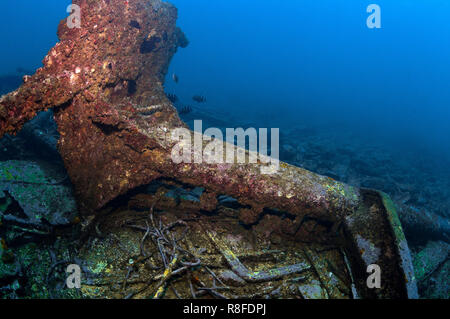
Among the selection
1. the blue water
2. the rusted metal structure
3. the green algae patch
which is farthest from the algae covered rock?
the blue water

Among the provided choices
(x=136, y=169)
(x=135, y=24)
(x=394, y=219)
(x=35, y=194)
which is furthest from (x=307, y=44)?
(x=35, y=194)

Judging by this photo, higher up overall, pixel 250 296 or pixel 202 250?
pixel 202 250

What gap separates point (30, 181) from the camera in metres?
3.19

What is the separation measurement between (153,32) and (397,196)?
879 cm

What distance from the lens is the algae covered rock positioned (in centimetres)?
290

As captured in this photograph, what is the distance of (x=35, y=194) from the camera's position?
10.1ft

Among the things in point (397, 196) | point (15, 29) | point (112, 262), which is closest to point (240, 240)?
point (112, 262)

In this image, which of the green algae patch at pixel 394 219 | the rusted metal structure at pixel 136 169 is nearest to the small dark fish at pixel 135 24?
the rusted metal structure at pixel 136 169

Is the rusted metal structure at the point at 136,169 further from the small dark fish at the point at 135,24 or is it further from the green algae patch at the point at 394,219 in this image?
the small dark fish at the point at 135,24

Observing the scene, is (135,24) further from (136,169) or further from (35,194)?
(35,194)

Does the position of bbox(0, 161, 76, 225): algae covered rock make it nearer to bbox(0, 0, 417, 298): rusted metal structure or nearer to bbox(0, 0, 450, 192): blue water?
bbox(0, 0, 417, 298): rusted metal structure

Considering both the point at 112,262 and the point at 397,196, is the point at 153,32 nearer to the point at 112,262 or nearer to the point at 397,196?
the point at 112,262

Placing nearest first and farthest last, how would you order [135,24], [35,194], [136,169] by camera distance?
[35,194]
[136,169]
[135,24]

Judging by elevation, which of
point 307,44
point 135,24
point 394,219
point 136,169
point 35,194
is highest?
point 307,44
